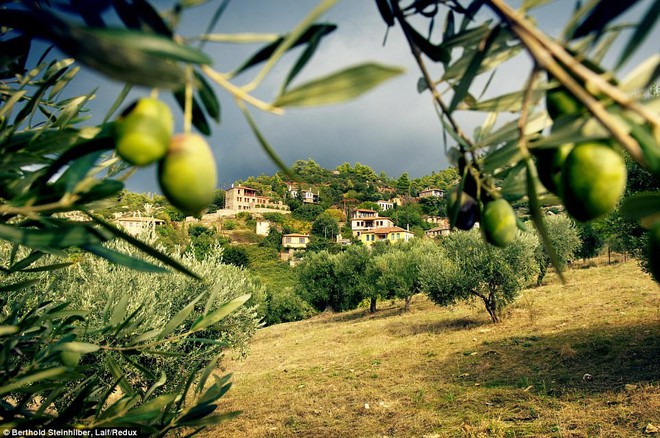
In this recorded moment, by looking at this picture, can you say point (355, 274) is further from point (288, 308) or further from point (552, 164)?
point (552, 164)

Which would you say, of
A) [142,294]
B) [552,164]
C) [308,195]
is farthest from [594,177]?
[308,195]

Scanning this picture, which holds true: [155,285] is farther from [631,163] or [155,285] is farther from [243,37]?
[631,163]

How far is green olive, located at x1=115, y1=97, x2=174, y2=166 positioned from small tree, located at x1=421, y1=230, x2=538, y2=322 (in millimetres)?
14947

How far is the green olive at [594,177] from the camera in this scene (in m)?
0.41

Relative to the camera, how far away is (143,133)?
15.2 inches

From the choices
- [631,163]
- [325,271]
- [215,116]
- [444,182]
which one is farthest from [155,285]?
[444,182]

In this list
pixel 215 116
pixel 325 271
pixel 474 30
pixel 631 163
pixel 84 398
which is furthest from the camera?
pixel 325 271

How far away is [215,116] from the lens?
0.44 metres

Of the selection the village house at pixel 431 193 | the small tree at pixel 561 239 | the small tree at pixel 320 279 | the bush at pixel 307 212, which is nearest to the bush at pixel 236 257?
the small tree at pixel 320 279

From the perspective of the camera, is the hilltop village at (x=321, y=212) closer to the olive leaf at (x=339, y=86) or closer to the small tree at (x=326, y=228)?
the small tree at (x=326, y=228)

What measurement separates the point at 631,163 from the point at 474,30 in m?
11.6

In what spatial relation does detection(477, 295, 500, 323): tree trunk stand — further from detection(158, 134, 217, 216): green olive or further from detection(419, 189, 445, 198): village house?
detection(419, 189, 445, 198): village house

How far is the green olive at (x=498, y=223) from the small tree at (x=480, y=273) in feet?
47.9

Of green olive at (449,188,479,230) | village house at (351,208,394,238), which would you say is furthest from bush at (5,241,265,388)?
village house at (351,208,394,238)
